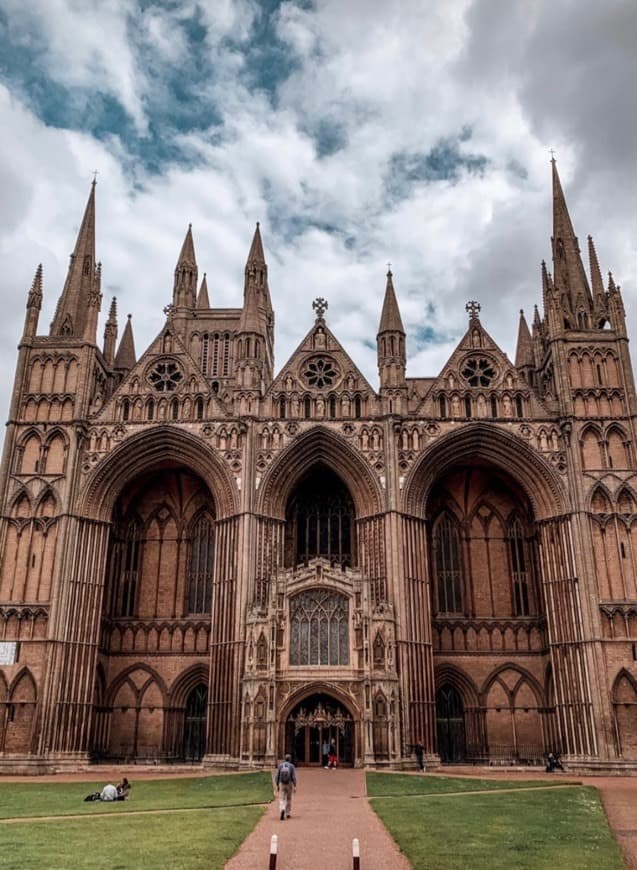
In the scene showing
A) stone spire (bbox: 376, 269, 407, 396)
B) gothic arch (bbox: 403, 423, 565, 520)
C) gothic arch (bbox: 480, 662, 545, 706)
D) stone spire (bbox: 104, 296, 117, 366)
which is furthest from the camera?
stone spire (bbox: 104, 296, 117, 366)

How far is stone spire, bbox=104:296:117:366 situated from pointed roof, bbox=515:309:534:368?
25926mm

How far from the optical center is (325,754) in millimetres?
35438

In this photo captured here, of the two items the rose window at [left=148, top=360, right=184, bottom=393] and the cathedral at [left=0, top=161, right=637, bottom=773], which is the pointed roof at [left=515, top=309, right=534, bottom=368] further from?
the rose window at [left=148, top=360, right=184, bottom=393]

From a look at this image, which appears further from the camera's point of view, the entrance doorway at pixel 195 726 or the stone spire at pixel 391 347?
the stone spire at pixel 391 347

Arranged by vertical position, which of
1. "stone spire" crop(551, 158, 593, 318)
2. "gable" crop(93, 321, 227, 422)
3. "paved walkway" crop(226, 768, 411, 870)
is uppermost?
"stone spire" crop(551, 158, 593, 318)

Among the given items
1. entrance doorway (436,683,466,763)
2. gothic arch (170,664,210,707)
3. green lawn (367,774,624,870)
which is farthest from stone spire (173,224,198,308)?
green lawn (367,774,624,870)

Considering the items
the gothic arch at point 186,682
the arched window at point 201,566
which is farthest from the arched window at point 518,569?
the gothic arch at point 186,682

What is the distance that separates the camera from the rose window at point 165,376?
4325 centimetres

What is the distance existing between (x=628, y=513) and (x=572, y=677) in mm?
8631

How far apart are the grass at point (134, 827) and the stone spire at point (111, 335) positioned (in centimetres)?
2674

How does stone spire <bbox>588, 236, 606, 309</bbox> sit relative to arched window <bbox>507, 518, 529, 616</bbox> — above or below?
above

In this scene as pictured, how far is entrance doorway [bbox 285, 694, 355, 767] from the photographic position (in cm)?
3522

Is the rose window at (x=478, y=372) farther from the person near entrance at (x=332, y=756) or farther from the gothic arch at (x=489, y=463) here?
the person near entrance at (x=332, y=756)

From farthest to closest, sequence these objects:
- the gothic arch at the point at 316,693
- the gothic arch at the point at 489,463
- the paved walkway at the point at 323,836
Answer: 1. the gothic arch at the point at 489,463
2. the gothic arch at the point at 316,693
3. the paved walkway at the point at 323,836
